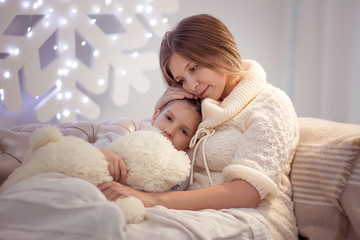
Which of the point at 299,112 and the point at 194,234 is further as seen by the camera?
the point at 299,112

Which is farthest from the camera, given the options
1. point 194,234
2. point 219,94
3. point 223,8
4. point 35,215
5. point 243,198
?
point 223,8

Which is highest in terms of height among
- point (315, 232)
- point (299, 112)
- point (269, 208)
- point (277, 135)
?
point (277, 135)

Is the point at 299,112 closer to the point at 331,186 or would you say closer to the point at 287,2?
the point at 287,2

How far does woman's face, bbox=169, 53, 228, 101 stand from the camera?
5.34 feet

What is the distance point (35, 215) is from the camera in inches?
33.1

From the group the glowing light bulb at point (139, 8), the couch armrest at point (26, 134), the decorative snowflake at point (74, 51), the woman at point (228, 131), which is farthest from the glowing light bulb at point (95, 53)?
the woman at point (228, 131)

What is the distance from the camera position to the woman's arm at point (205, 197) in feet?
3.69

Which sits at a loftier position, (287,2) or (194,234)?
(287,2)

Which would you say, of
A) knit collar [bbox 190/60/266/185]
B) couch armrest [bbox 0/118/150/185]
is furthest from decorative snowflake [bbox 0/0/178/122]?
knit collar [bbox 190/60/266/185]

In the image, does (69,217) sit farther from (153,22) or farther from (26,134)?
(153,22)

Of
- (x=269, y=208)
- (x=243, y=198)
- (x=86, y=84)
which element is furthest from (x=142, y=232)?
(x=86, y=84)

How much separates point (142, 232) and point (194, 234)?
148 mm

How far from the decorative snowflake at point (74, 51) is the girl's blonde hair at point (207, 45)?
114cm

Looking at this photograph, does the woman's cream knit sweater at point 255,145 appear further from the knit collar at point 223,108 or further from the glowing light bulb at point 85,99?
the glowing light bulb at point 85,99
